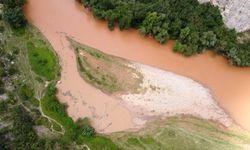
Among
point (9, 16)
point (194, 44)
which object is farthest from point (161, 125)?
point (9, 16)

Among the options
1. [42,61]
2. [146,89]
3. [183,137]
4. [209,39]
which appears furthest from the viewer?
[209,39]

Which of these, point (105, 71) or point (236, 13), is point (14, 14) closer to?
point (105, 71)

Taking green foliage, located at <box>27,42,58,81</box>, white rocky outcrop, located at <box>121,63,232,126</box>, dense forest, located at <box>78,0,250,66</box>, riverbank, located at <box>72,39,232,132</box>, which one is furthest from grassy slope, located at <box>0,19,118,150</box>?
dense forest, located at <box>78,0,250,66</box>

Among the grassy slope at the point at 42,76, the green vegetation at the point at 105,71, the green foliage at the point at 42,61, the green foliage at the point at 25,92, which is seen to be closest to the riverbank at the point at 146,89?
the green vegetation at the point at 105,71

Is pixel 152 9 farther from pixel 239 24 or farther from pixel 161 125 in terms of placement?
pixel 161 125

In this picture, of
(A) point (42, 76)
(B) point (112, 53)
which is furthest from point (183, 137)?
(A) point (42, 76)

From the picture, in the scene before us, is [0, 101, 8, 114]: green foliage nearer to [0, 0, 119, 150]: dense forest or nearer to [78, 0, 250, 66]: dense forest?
[0, 0, 119, 150]: dense forest
